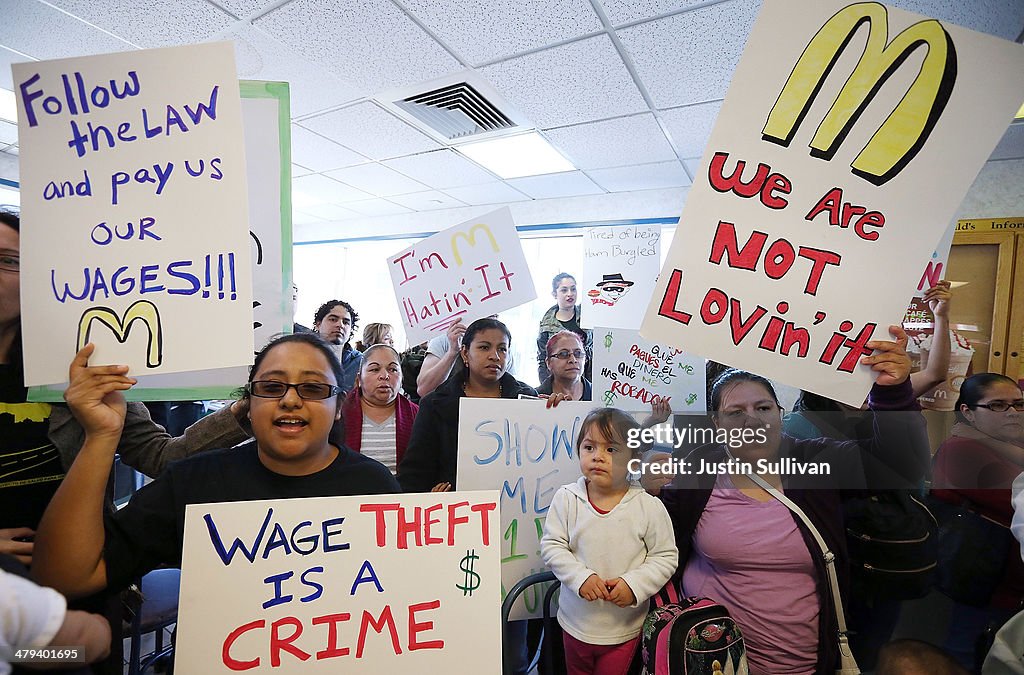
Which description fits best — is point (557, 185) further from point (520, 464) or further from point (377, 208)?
point (520, 464)

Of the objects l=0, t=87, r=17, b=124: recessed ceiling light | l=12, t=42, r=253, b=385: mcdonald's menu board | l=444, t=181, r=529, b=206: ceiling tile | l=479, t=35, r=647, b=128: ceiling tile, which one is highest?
l=0, t=87, r=17, b=124: recessed ceiling light

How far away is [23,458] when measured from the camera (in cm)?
82

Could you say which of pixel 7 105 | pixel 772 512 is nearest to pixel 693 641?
pixel 772 512

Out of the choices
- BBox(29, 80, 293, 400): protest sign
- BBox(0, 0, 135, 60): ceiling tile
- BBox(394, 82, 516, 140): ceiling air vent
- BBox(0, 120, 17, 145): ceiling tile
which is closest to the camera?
BBox(29, 80, 293, 400): protest sign

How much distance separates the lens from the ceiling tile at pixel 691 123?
276cm

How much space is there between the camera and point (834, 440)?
125cm

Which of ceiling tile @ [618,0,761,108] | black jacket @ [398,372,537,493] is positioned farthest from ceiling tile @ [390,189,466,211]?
black jacket @ [398,372,537,493]

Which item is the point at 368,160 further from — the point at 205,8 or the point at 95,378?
the point at 95,378

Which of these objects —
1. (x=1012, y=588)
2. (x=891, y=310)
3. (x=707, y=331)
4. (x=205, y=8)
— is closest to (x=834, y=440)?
(x=1012, y=588)

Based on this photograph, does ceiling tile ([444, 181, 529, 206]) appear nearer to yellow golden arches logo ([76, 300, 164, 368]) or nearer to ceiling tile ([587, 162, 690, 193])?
ceiling tile ([587, 162, 690, 193])

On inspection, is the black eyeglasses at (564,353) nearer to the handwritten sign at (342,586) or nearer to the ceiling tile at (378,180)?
the handwritten sign at (342,586)

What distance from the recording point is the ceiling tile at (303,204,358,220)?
558 centimetres

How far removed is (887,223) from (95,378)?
1.23 meters

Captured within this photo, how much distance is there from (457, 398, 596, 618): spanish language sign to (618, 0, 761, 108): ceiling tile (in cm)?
169
